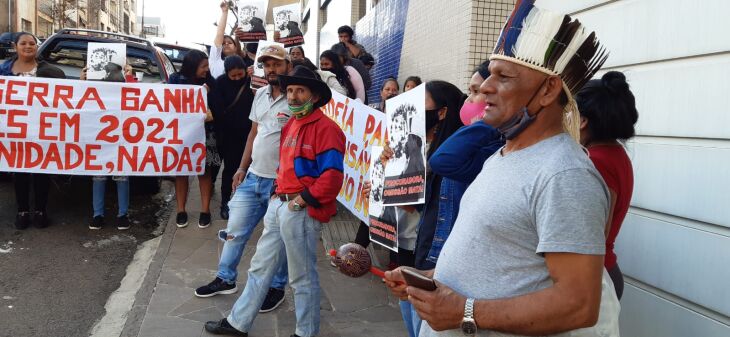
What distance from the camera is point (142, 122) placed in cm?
677

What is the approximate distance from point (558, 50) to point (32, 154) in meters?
6.21

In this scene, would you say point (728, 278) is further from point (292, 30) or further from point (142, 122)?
point (292, 30)

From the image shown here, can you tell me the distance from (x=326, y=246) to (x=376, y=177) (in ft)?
8.81

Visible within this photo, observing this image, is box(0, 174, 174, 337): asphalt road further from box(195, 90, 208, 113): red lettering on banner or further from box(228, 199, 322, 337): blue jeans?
box(195, 90, 208, 113): red lettering on banner

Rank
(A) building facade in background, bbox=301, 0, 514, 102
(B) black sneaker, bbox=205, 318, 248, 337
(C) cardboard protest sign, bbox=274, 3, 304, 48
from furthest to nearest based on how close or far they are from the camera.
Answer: (C) cardboard protest sign, bbox=274, 3, 304, 48, (A) building facade in background, bbox=301, 0, 514, 102, (B) black sneaker, bbox=205, 318, 248, 337

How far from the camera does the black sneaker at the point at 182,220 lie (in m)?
6.77

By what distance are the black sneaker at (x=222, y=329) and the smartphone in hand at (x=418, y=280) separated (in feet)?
8.80

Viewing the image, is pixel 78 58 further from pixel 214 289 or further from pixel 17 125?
pixel 214 289

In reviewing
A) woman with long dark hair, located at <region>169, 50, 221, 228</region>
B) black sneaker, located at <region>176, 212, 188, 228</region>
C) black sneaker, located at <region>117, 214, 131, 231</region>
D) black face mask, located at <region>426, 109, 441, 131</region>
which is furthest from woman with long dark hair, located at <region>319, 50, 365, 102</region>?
black face mask, located at <region>426, 109, 441, 131</region>

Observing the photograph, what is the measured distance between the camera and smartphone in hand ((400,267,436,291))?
5.50 ft

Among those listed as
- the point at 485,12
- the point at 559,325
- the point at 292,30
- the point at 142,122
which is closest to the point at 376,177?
the point at 559,325

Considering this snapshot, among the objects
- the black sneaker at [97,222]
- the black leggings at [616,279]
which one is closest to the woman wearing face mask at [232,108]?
the black sneaker at [97,222]

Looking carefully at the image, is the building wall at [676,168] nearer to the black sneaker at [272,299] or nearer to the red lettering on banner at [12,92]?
the black sneaker at [272,299]

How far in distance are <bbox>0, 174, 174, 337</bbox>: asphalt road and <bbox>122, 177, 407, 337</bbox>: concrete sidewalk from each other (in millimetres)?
375
